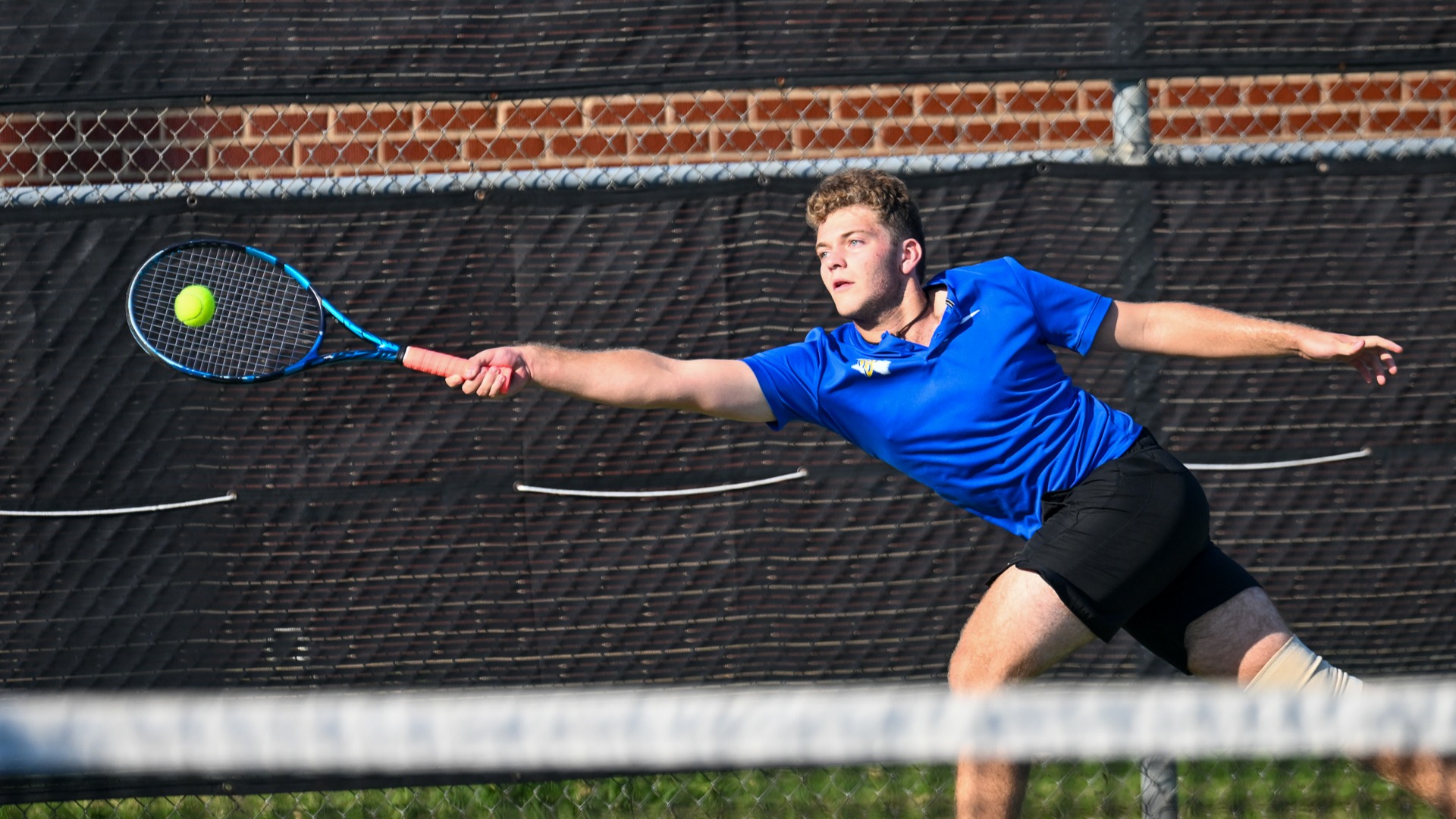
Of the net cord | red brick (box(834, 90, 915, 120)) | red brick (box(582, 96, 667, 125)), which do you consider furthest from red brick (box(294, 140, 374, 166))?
the net cord

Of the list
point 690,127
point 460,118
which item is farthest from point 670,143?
point 460,118

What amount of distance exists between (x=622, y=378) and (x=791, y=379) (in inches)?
15.4

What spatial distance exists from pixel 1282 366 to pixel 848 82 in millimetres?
1339

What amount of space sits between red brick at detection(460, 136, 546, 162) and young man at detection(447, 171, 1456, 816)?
1.02 metres

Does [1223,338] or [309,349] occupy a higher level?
[309,349]

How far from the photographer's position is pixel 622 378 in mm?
2727

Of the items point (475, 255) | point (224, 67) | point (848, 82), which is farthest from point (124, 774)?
point (848, 82)

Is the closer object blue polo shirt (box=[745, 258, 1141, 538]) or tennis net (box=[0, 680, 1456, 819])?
tennis net (box=[0, 680, 1456, 819])

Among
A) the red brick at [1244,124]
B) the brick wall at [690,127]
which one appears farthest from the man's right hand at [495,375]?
the red brick at [1244,124]

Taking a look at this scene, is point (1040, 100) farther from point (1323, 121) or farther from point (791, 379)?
point (791, 379)

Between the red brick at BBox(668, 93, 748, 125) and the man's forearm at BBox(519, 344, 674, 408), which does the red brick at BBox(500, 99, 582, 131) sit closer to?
the red brick at BBox(668, 93, 748, 125)

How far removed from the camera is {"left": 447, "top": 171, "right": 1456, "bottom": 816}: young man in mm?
2590

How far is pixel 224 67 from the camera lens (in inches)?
136

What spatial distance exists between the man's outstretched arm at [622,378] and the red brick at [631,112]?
1.08 meters
